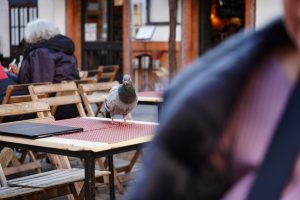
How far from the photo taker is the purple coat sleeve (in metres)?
7.58

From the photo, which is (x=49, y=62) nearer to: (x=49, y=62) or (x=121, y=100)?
(x=49, y=62)

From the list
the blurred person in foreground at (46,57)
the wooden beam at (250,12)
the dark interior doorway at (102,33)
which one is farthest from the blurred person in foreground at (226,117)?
the dark interior doorway at (102,33)

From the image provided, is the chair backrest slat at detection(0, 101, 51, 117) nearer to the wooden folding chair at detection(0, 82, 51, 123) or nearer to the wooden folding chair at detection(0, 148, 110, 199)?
the wooden folding chair at detection(0, 148, 110, 199)

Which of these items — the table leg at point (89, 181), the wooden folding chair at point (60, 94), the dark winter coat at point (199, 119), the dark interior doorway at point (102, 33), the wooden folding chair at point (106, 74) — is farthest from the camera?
the dark interior doorway at point (102, 33)

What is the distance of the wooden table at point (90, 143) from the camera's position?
387 centimetres

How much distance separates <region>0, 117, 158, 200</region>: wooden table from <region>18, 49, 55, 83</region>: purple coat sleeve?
2962 millimetres

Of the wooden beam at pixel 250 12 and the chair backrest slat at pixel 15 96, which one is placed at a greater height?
the wooden beam at pixel 250 12

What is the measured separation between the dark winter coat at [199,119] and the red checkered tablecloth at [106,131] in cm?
315

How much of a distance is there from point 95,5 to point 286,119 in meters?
16.8

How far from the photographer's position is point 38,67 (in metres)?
7.59

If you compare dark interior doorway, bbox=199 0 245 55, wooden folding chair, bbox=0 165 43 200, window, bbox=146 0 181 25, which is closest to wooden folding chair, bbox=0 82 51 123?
wooden folding chair, bbox=0 165 43 200

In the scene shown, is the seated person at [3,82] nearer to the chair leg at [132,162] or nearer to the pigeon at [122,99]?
the chair leg at [132,162]

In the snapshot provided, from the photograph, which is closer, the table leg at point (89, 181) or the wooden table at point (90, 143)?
the wooden table at point (90, 143)

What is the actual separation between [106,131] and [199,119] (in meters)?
3.76
